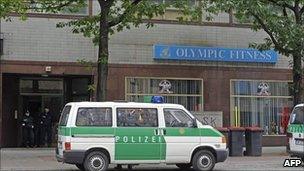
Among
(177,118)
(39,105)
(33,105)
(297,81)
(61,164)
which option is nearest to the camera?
(177,118)

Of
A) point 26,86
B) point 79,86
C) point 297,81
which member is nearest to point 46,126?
point 26,86

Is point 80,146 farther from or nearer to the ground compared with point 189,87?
nearer to the ground

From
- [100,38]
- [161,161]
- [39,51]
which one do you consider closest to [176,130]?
[161,161]

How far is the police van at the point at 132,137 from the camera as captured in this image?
1494 cm

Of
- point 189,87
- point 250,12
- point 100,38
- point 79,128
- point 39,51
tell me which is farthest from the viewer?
point 189,87

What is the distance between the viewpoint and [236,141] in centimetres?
2091

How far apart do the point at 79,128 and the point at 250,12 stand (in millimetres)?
8259

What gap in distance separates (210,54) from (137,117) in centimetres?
1019

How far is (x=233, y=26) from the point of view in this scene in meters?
25.6

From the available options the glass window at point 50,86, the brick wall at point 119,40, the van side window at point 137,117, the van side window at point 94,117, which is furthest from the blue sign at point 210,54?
the van side window at point 94,117

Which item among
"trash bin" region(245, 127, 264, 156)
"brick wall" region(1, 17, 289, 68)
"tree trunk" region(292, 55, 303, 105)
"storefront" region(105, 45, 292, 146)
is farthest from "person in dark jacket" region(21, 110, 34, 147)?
"tree trunk" region(292, 55, 303, 105)

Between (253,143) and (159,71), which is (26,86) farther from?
(253,143)

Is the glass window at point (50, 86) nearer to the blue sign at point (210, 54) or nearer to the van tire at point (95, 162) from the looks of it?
the blue sign at point (210, 54)

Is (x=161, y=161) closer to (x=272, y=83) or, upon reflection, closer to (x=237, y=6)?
(x=237, y=6)
